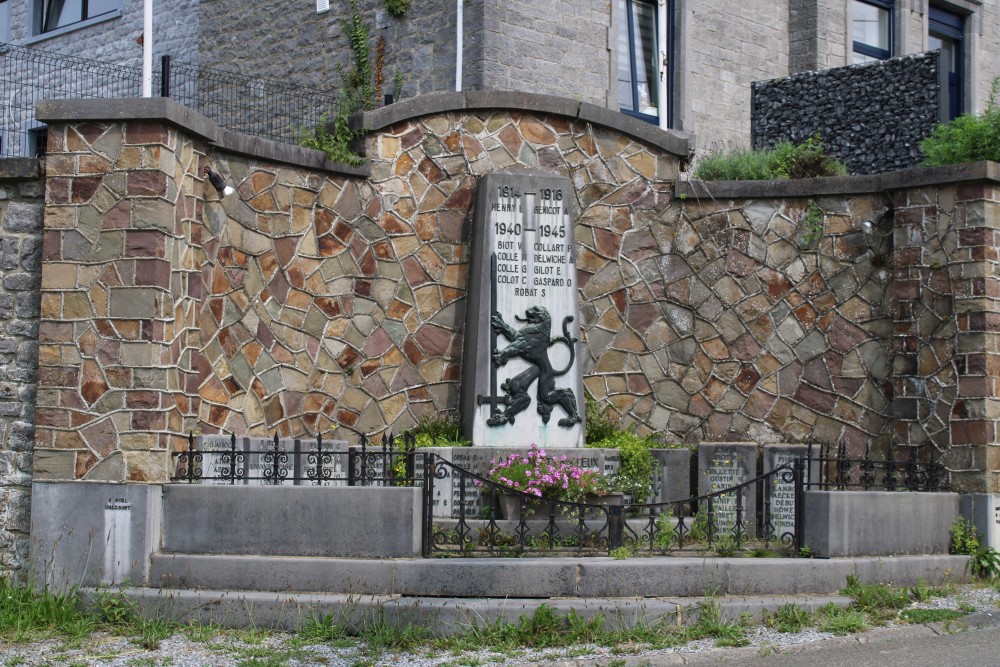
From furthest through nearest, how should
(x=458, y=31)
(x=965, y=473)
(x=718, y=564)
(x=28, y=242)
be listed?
(x=458, y=31)
(x=965, y=473)
(x=28, y=242)
(x=718, y=564)

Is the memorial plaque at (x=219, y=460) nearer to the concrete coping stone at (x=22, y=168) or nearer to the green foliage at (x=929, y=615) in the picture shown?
the concrete coping stone at (x=22, y=168)

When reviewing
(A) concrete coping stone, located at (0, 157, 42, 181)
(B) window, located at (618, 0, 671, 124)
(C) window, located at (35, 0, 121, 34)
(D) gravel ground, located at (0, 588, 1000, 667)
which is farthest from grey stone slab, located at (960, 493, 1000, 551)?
(C) window, located at (35, 0, 121, 34)

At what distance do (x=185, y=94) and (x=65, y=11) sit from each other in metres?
4.56

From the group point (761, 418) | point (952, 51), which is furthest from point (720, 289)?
point (952, 51)

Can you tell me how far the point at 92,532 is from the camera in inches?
372

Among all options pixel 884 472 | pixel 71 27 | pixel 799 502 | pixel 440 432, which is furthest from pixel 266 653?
pixel 71 27

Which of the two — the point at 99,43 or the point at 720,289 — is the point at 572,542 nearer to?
the point at 720,289

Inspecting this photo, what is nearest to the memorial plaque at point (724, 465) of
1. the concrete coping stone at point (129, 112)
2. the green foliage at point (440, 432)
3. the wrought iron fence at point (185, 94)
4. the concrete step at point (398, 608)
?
the green foliage at point (440, 432)

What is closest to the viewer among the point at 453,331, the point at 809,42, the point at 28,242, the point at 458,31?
the point at 28,242

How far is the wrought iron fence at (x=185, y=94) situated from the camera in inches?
640

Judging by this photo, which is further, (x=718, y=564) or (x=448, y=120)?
(x=448, y=120)

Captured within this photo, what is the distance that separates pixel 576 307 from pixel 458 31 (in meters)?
4.59

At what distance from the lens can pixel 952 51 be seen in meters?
20.9

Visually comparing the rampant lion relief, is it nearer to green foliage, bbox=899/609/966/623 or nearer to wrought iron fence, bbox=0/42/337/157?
green foliage, bbox=899/609/966/623
